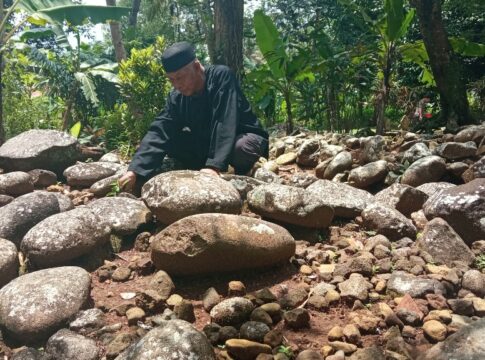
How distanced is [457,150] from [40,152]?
3.87 meters

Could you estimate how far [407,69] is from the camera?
818 cm

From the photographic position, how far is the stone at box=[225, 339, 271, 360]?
1881 millimetres

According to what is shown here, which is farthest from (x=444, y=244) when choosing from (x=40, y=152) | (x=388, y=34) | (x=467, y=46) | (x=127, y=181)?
(x=467, y=46)

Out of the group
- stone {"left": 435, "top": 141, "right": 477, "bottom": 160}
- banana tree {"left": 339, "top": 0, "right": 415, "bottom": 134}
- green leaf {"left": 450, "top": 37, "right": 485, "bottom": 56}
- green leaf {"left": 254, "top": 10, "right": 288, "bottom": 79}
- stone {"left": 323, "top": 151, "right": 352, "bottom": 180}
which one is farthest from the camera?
green leaf {"left": 254, "top": 10, "right": 288, "bottom": 79}

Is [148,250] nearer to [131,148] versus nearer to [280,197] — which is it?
[280,197]

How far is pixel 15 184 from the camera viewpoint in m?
4.04

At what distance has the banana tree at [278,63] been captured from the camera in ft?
21.1

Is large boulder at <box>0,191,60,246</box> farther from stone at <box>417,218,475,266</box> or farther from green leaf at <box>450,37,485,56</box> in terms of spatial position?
green leaf at <box>450,37,485,56</box>

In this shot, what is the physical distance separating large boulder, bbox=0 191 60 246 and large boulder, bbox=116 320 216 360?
1.68 m

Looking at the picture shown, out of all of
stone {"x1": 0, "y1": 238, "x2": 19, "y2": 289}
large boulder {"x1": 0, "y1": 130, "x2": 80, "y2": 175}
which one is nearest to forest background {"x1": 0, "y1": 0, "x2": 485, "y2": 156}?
large boulder {"x1": 0, "y1": 130, "x2": 80, "y2": 175}

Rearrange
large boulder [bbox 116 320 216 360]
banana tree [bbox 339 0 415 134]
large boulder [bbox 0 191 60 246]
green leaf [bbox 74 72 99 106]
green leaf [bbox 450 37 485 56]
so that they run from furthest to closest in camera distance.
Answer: green leaf [bbox 74 72 99 106] → green leaf [bbox 450 37 485 56] → banana tree [bbox 339 0 415 134] → large boulder [bbox 0 191 60 246] → large boulder [bbox 116 320 216 360]

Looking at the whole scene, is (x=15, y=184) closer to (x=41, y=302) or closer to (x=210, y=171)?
(x=210, y=171)

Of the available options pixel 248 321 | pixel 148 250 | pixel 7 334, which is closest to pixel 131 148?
pixel 148 250

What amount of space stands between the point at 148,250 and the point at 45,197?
909mm
